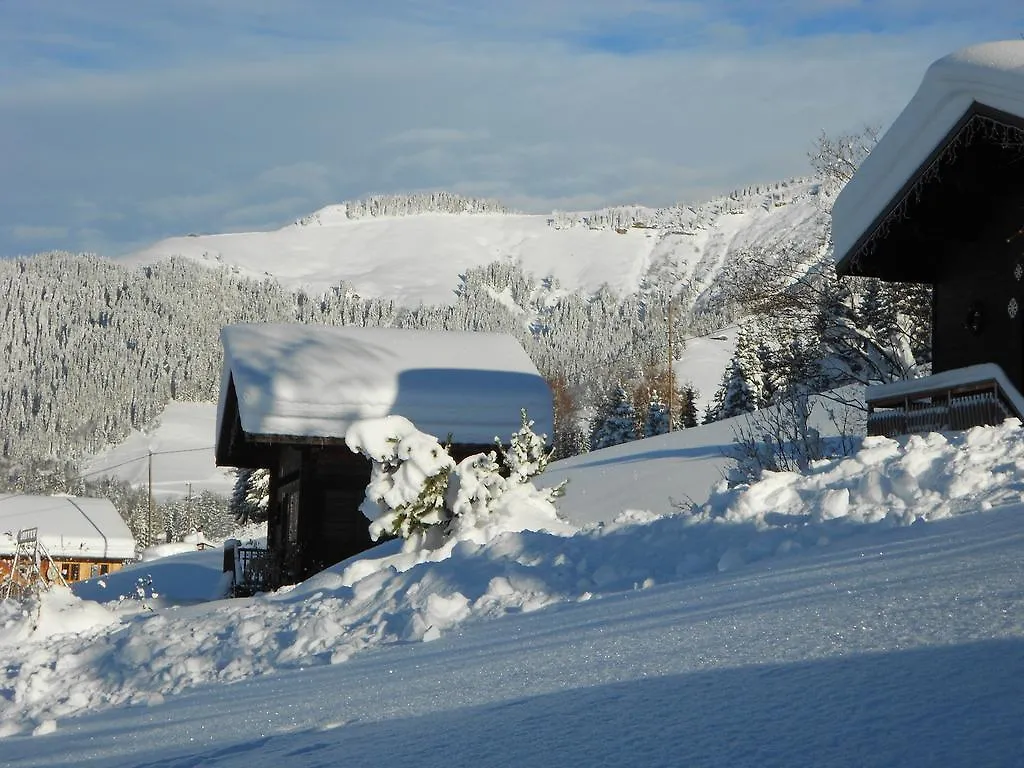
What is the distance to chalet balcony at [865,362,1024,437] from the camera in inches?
510

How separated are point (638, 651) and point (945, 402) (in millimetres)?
10201

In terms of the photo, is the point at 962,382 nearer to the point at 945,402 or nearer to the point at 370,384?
the point at 945,402

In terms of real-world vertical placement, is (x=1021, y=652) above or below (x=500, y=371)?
below

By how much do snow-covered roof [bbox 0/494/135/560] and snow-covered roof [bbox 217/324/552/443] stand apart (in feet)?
152

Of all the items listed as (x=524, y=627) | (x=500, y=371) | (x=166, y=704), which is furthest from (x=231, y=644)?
(x=500, y=371)

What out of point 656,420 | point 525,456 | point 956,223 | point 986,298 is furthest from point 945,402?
point 656,420

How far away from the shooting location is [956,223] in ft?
50.9

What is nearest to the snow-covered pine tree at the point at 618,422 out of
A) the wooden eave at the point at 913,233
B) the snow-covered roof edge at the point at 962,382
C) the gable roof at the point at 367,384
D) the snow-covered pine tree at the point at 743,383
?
the snow-covered pine tree at the point at 743,383

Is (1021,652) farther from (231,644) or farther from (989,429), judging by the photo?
(989,429)

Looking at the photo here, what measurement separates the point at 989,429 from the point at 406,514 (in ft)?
23.3

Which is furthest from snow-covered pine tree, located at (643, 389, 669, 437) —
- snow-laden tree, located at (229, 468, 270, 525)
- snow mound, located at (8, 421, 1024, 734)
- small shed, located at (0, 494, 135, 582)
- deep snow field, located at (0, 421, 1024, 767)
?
snow mound, located at (8, 421, 1024, 734)

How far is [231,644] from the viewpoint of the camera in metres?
8.80

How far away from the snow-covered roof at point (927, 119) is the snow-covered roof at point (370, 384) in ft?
25.6

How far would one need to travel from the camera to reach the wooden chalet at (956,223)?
1316 centimetres
